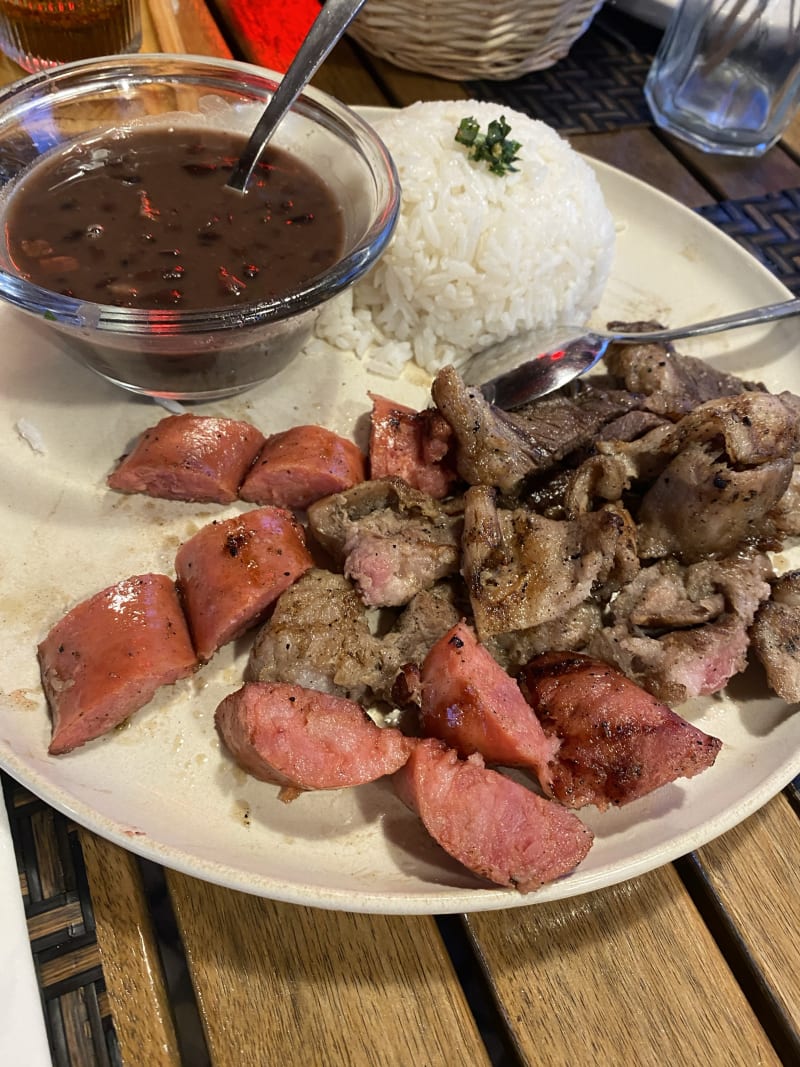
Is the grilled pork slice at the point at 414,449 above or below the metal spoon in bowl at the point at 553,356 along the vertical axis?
below

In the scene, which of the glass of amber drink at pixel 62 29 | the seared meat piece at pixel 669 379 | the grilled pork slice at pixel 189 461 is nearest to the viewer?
the grilled pork slice at pixel 189 461

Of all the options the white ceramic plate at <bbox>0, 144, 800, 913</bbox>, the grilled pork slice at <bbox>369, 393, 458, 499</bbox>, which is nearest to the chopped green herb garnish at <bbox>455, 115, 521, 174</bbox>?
the white ceramic plate at <bbox>0, 144, 800, 913</bbox>

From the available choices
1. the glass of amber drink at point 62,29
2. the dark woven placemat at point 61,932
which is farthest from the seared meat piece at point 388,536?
the glass of amber drink at point 62,29

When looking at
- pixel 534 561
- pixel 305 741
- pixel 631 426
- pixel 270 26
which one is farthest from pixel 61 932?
pixel 270 26

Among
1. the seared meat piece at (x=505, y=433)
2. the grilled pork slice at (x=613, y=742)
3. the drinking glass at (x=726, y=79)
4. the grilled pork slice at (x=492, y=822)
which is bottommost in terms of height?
the grilled pork slice at (x=492, y=822)

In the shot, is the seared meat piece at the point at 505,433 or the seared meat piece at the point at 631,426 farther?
the seared meat piece at the point at 631,426

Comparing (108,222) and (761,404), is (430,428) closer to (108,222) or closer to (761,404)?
(761,404)

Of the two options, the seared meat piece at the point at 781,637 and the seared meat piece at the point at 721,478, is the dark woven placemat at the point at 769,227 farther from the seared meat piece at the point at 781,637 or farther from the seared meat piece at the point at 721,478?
the seared meat piece at the point at 781,637
